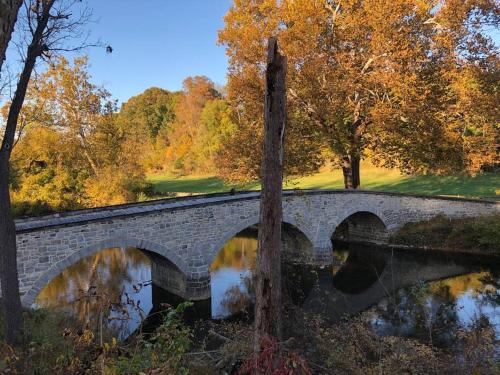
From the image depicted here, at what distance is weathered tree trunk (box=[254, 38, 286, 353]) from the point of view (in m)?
5.46

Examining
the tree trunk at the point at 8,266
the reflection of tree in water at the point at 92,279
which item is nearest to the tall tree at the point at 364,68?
the reflection of tree in water at the point at 92,279

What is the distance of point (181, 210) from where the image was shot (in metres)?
14.1

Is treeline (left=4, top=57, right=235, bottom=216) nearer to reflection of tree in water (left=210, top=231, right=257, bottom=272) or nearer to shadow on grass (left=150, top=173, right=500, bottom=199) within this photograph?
reflection of tree in water (left=210, top=231, right=257, bottom=272)

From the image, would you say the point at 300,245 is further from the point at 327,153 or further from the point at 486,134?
the point at 486,134

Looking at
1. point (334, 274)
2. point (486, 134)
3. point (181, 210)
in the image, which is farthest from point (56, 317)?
point (486, 134)

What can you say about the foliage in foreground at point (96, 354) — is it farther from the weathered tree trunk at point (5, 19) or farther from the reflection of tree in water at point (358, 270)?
the reflection of tree in water at point (358, 270)

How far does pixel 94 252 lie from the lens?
39.8ft

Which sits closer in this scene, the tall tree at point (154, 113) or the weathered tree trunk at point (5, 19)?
the weathered tree trunk at point (5, 19)

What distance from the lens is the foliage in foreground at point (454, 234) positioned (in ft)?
64.1

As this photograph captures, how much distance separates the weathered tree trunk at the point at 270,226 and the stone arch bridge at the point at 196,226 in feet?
25.4

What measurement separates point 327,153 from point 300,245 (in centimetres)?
600

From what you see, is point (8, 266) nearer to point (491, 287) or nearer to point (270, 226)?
point (270, 226)

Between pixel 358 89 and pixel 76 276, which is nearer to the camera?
pixel 76 276

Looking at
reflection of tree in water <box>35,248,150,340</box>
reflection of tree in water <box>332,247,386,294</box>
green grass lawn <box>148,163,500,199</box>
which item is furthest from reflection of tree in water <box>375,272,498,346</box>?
green grass lawn <box>148,163,500,199</box>
